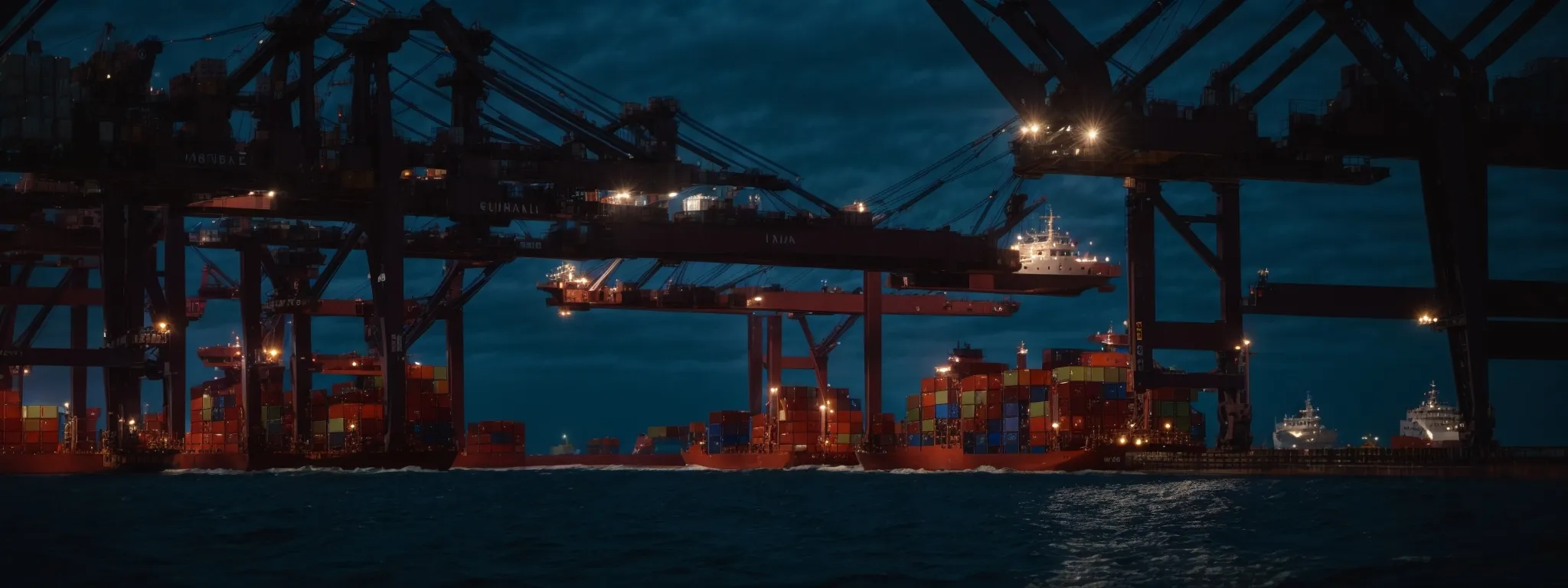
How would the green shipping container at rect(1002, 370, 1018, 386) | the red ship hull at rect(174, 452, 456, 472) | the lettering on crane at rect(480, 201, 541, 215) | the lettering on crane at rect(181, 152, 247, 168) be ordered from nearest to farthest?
1. the lettering on crane at rect(181, 152, 247, 168)
2. the lettering on crane at rect(480, 201, 541, 215)
3. the red ship hull at rect(174, 452, 456, 472)
4. the green shipping container at rect(1002, 370, 1018, 386)

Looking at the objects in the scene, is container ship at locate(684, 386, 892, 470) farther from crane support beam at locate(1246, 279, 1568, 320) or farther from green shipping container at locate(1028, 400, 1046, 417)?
crane support beam at locate(1246, 279, 1568, 320)

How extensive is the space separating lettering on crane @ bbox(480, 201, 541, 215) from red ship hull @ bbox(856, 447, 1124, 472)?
19.4 meters

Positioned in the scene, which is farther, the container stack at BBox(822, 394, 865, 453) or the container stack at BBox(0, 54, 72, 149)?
the container stack at BBox(822, 394, 865, 453)

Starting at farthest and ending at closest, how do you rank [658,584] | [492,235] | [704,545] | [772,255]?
[492,235], [772,255], [704,545], [658,584]

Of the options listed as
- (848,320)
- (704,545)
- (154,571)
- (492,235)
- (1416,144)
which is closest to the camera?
(154,571)

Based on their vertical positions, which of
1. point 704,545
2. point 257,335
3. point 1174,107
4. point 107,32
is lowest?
point 704,545

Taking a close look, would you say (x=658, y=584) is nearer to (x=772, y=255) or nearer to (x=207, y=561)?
(x=207, y=561)

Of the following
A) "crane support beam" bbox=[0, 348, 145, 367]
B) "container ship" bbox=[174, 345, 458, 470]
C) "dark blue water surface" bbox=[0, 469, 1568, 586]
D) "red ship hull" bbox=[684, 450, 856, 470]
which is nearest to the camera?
"dark blue water surface" bbox=[0, 469, 1568, 586]

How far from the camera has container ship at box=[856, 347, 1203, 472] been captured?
55906 mm

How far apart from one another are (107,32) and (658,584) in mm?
37520

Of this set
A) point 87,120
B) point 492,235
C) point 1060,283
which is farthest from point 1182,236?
point 87,120

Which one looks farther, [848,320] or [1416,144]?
[848,320]

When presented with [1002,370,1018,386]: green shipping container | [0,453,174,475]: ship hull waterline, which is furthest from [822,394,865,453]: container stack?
[0,453,174,475]: ship hull waterline

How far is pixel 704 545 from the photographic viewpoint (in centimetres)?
2348
